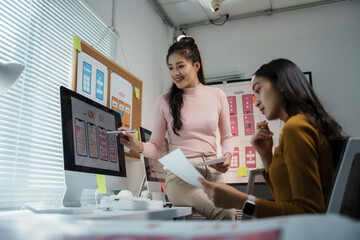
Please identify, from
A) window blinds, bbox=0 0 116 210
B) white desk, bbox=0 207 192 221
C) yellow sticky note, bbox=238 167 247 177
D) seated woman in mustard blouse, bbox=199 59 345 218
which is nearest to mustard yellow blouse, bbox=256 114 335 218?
seated woman in mustard blouse, bbox=199 59 345 218

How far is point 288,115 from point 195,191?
614mm

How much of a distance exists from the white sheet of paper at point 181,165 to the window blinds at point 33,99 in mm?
923

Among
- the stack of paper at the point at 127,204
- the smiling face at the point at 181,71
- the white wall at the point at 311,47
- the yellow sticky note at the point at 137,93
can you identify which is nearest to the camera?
the stack of paper at the point at 127,204

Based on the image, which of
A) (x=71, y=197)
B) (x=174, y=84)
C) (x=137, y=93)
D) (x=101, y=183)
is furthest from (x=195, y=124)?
(x=137, y=93)

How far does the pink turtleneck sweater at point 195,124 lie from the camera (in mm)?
1641

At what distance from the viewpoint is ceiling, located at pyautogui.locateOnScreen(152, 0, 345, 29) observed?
347cm

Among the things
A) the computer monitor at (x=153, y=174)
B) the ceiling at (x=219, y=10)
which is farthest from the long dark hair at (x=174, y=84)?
the ceiling at (x=219, y=10)

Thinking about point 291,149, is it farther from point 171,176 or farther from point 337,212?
point 171,176

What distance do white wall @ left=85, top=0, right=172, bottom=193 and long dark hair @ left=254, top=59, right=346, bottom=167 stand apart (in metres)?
1.65

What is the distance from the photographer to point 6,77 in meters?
0.97

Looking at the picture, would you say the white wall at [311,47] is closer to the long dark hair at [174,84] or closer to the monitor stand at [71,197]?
the long dark hair at [174,84]

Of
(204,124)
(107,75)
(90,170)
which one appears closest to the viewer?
(90,170)

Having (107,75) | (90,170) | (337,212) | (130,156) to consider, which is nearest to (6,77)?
(90,170)

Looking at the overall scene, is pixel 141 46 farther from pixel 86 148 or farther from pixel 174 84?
pixel 86 148
